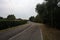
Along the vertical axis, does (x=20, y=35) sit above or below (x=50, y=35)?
above

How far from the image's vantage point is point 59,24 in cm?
4719

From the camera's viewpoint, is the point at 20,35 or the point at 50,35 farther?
the point at 50,35

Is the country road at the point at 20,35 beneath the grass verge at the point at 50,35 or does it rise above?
above

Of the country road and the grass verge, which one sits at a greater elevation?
the country road

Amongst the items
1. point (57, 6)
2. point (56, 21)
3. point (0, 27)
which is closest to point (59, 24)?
point (56, 21)

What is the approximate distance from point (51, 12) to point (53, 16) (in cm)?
154

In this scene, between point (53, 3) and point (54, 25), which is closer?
point (53, 3)

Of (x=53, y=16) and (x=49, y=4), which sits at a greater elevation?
(x=49, y=4)

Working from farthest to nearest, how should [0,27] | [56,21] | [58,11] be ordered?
1. [56,21]
2. [58,11]
3. [0,27]

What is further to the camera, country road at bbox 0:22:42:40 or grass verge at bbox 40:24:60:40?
grass verge at bbox 40:24:60:40

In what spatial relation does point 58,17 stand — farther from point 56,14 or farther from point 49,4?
point 49,4

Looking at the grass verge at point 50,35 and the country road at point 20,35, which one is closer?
the country road at point 20,35

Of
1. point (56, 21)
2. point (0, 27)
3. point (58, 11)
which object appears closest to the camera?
point (0, 27)

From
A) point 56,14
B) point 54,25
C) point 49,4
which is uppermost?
point 49,4
